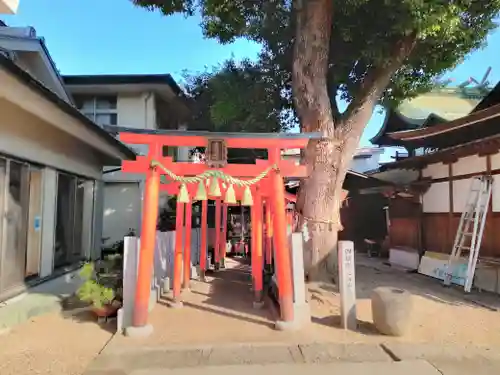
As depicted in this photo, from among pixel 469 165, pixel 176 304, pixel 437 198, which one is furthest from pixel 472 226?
pixel 176 304

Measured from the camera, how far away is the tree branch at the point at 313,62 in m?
9.32

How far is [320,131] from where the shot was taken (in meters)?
9.28

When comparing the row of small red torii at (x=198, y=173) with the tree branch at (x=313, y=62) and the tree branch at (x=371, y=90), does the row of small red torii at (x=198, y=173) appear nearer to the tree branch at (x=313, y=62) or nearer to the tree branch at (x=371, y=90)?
the tree branch at (x=313, y=62)

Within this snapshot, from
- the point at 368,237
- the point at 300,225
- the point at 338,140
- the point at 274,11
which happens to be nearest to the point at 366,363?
the point at 300,225

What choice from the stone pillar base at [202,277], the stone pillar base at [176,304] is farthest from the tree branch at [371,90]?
the stone pillar base at [176,304]

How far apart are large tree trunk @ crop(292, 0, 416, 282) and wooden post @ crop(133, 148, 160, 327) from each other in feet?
14.6

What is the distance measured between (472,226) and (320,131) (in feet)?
14.9

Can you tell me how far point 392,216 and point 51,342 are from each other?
12155mm

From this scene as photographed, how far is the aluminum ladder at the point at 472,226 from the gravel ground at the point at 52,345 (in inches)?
Answer: 302

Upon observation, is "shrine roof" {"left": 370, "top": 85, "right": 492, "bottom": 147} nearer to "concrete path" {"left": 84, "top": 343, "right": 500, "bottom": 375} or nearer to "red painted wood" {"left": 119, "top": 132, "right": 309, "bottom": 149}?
"red painted wood" {"left": 119, "top": 132, "right": 309, "bottom": 149}

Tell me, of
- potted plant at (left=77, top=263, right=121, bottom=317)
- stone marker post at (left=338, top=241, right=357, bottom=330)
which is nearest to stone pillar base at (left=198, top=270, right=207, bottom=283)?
potted plant at (left=77, top=263, right=121, bottom=317)

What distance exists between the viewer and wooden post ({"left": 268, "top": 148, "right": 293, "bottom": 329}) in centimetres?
613

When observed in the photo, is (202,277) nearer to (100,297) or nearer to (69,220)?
(69,220)

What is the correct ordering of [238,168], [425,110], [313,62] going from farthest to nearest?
1. [425,110]
2. [313,62]
3. [238,168]
